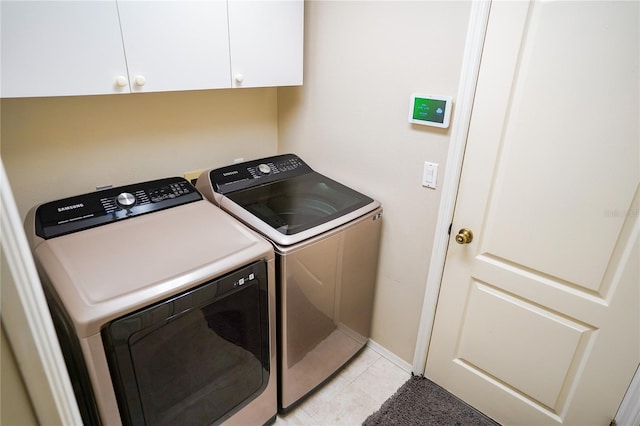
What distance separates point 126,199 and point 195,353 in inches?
27.0

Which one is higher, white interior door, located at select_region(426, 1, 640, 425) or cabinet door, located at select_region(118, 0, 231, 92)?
cabinet door, located at select_region(118, 0, 231, 92)

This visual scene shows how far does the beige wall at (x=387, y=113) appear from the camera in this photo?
1.46 meters

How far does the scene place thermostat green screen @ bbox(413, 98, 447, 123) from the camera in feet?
4.79

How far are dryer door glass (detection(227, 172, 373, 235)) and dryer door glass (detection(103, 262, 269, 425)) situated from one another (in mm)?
287

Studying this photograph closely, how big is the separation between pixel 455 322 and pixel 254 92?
1561 mm

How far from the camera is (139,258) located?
119 cm

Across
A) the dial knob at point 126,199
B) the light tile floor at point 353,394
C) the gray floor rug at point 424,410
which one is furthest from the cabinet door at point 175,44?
the gray floor rug at point 424,410

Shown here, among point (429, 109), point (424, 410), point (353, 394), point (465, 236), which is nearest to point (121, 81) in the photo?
point (429, 109)

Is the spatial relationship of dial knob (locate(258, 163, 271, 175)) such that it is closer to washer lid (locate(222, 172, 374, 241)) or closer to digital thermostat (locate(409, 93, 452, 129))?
washer lid (locate(222, 172, 374, 241))

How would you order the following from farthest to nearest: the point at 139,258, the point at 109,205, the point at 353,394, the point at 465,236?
the point at 353,394
the point at 465,236
the point at 109,205
the point at 139,258

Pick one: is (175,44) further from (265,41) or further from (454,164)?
(454,164)

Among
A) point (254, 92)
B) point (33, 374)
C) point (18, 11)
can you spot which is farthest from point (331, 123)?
point (33, 374)

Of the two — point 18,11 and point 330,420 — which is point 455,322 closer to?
point 330,420

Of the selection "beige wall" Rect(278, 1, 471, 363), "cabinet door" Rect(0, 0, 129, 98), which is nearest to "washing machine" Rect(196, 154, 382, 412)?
"beige wall" Rect(278, 1, 471, 363)
